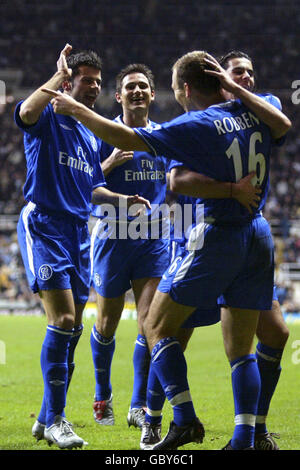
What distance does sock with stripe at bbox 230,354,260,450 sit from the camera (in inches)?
160

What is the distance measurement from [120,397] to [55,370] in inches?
108

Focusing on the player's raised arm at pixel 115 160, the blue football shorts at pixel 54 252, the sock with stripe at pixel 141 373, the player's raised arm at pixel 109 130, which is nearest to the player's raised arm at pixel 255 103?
the player's raised arm at pixel 109 130

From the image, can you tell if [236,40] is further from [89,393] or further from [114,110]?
[89,393]

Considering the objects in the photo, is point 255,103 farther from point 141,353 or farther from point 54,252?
point 141,353

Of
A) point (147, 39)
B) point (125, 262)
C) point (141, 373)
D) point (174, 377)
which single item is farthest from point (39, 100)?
point (147, 39)

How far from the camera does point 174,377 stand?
4.09 meters

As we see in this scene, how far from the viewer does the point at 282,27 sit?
31.2 m

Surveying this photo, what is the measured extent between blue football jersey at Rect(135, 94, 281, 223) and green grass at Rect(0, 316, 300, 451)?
1715 millimetres

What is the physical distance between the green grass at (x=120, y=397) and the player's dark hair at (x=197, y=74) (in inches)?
92.4

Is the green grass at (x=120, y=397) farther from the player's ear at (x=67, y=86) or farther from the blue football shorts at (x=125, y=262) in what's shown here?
the player's ear at (x=67, y=86)

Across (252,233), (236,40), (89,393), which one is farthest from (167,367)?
(236,40)

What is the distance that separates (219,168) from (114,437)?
2.26 metres

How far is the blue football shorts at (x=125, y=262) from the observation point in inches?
233

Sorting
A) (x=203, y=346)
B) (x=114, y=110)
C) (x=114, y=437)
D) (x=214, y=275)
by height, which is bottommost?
(x=203, y=346)
